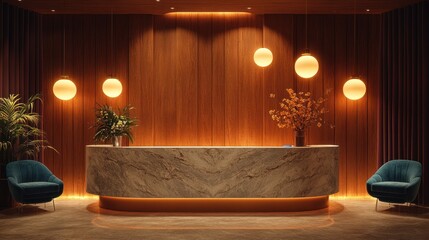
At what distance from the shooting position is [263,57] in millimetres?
8422

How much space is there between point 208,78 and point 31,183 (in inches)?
147

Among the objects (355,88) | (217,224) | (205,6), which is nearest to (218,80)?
(205,6)

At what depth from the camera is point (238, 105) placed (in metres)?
9.23

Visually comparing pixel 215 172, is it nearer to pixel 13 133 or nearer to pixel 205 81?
pixel 205 81

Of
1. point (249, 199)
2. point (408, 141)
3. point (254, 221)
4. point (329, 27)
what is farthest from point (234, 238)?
point (329, 27)

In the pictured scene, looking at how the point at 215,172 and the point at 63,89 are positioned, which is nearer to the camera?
the point at 215,172

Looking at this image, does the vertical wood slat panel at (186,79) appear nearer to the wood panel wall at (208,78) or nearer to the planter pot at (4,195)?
the wood panel wall at (208,78)

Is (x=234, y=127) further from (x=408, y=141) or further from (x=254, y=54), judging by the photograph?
(x=408, y=141)

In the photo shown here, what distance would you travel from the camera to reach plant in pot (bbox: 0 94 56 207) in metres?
8.05

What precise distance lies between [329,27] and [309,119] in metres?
2.21

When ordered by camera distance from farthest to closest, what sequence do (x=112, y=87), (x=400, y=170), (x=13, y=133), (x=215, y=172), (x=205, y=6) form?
(x=205, y=6) < (x=112, y=87) < (x=400, y=170) < (x=13, y=133) < (x=215, y=172)

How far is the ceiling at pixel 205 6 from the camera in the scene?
8.43 meters

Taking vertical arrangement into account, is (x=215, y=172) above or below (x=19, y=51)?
below

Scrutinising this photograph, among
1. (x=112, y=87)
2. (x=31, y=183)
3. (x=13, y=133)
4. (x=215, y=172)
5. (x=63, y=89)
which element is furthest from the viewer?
(x=112, y=87)
